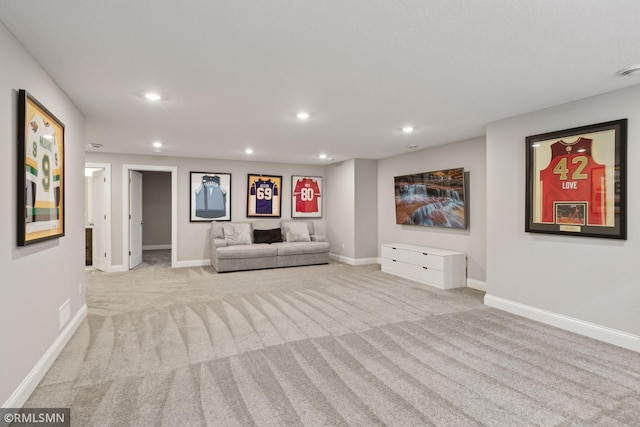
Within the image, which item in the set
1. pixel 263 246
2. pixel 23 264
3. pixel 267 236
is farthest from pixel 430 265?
pixel 23 264

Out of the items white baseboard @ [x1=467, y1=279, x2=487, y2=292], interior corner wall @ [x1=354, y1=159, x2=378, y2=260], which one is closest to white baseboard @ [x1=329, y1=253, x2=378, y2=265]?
interior corner wall @ [x1=354, y1=159, x2=378, y2=260]

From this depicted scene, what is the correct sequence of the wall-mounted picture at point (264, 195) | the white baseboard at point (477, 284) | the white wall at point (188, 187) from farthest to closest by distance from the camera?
the wall-mounted picture at point (264, 195), the white wall at point (188, 187), the white baseboard at point (477, 284)

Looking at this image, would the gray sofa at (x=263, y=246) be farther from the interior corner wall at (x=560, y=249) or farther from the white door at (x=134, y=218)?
the interior corner wall at (x=560, y=249)

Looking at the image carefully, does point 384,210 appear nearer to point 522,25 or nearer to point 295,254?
point 295,254

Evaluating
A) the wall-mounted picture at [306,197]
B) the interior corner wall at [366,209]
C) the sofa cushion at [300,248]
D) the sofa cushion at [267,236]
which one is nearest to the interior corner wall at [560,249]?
the interior corner wall at [366,209]

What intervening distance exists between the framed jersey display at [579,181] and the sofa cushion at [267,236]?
15.8ft

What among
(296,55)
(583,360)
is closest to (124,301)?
(296,55)

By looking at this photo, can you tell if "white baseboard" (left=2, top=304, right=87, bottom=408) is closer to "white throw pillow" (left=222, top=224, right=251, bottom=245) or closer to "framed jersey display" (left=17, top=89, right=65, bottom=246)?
"framed jersey display" (left=17, top=89, right=65, bottom=246)

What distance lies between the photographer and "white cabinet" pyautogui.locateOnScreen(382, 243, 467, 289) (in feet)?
16.6

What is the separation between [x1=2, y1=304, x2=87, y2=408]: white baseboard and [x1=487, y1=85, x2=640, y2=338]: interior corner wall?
4.55m

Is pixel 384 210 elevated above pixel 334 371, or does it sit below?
above

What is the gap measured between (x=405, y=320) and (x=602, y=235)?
2.03 metres

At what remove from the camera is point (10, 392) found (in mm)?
1961

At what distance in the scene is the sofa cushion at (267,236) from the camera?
7125 millimetres
